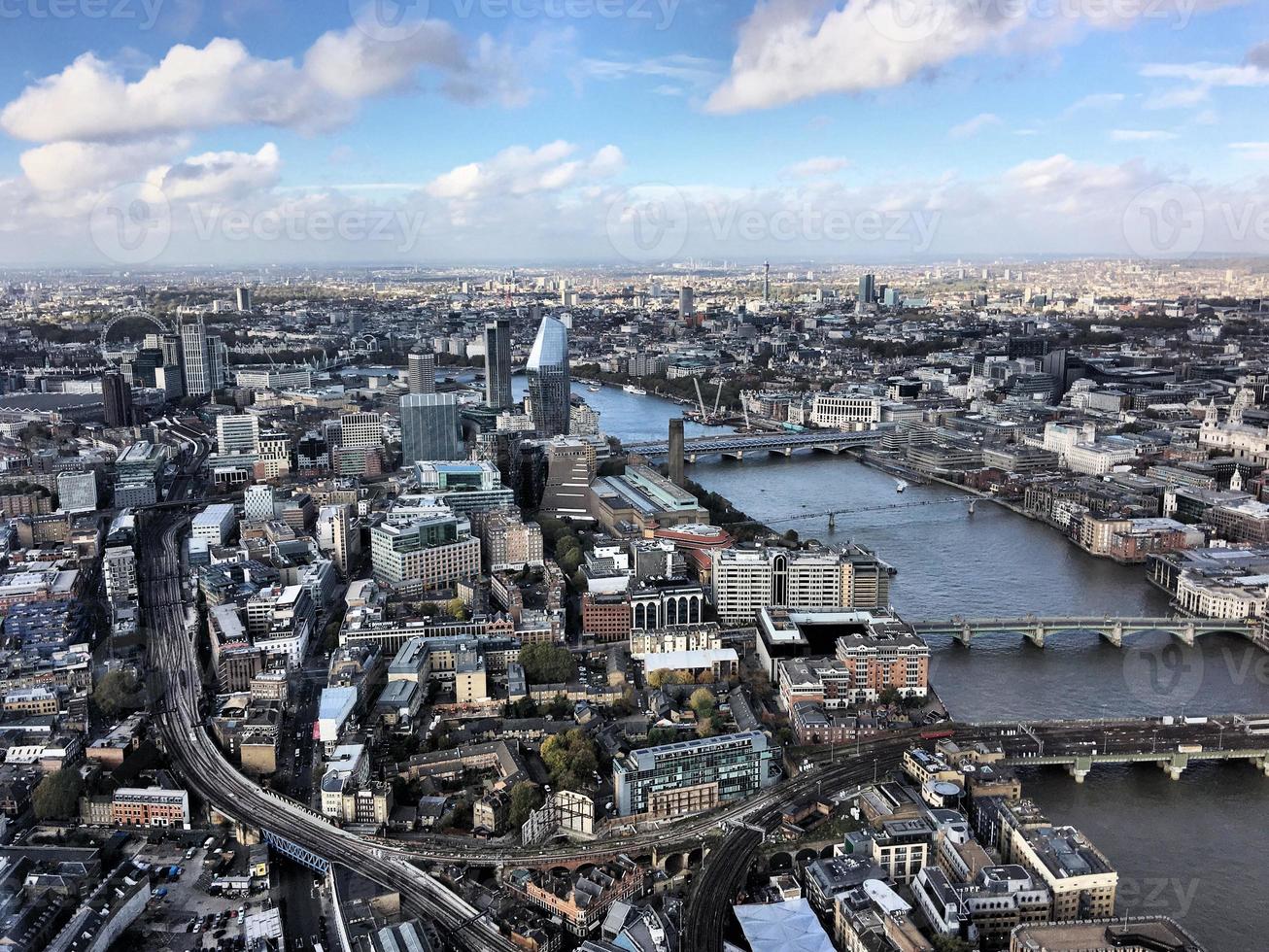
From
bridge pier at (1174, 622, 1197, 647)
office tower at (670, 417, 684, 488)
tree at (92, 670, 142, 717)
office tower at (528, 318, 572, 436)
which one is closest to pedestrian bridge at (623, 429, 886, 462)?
office tower at (528, 318, 572, 436)

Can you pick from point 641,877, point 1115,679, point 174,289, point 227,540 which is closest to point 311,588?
point 227,540

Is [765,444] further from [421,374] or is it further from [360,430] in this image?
[421,374]

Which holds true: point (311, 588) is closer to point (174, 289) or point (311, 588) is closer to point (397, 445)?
point (397, 445)

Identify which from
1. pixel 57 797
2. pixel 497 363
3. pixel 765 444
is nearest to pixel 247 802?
pixel 57 797

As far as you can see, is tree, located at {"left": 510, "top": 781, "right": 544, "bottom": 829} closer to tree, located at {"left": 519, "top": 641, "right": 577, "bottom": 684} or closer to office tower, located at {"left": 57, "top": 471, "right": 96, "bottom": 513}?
tree, located at {"left": 519, "top": 641, "right": 577, "bottom": 684}
